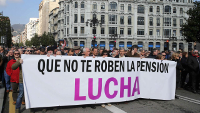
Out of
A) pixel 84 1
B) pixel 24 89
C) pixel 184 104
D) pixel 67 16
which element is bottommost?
pixel 184 104

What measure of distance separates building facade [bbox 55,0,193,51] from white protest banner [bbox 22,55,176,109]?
41.9 meters

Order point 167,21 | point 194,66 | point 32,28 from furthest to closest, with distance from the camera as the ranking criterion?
point 32,28 → point 167,21 → point 194,66

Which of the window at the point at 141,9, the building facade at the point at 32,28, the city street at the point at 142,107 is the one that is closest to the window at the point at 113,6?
the window at the point at 141,9

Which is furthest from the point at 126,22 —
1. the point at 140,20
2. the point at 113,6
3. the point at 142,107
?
the point at 142,107

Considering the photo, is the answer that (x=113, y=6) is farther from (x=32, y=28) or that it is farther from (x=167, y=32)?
(x=32, y=28)

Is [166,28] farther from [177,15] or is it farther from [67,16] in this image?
[67,16]

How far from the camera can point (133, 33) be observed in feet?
175

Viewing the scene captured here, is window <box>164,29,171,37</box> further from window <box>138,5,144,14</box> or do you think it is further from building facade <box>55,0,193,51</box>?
window <box>138,5,144,14</box>

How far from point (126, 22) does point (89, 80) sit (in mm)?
48403

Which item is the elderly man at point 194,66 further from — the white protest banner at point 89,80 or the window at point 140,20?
the window at point 140,20

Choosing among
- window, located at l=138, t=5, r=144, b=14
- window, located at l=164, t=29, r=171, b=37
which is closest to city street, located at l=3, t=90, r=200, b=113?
window, located at l=138, t=5, r=144, b=14

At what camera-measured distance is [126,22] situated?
2085 inches

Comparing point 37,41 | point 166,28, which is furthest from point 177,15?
point 37,41

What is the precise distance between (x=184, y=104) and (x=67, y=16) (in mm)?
49439
